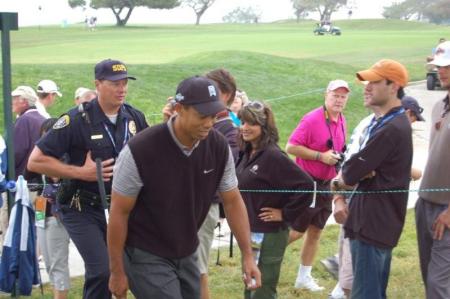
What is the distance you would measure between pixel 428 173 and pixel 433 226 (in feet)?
1.26

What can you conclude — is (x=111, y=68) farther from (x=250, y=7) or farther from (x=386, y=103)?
(x=250, y=7)

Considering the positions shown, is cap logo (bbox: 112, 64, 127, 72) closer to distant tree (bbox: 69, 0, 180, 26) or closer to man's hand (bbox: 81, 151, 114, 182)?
man's hand (bbox: 81, 151, 114, 182)

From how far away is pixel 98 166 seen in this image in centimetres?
496

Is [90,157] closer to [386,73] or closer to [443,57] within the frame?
[386,73]

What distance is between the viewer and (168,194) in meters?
3.98

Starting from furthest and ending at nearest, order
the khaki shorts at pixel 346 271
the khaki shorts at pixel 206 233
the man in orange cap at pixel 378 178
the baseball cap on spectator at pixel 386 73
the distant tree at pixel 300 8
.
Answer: the distant tree at pixel 300 8, the khaki shorts at pixel 346 271, the khaki shorts at pixel 206 233, the baseball cap on spectator at pixel 386 73, the man in orange cap at pixel 378 178

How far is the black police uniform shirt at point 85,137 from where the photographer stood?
513cm

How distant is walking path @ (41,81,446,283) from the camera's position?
7.68 m

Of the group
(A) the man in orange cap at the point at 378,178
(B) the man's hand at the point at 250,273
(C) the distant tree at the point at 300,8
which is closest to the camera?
(B) the man's hand at the point at 250,273

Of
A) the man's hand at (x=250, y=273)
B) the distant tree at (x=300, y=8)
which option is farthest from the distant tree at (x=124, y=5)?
the man's hand at (x=250, y=273)

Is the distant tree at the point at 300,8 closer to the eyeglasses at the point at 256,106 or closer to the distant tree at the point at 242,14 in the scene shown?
the distant tree at the point at 242,14

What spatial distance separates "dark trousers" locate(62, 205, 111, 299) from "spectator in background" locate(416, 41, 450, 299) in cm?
227

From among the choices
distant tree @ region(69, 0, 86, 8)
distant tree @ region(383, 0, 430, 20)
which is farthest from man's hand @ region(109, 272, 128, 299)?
distant tree @ region(383, 0, 430, 20)

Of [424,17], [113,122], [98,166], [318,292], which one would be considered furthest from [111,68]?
[424,17]
